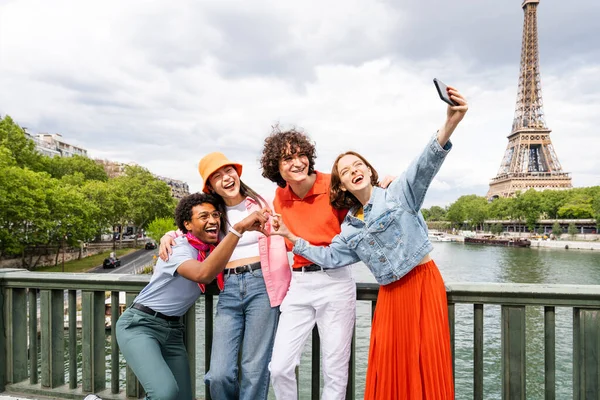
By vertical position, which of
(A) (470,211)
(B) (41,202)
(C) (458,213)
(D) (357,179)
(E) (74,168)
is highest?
(E) (74,168)

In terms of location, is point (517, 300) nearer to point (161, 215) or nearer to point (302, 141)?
point (302, 141)

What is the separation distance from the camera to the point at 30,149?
38656mm

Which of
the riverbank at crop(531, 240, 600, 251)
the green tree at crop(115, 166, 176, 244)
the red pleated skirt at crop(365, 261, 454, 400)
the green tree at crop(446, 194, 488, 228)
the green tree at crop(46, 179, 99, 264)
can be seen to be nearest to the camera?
the red pleated skirt at crop(365, 261, 454, 400)

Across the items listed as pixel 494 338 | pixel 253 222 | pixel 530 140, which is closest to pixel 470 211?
pixel 530 140

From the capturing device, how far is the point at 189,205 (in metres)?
2.99

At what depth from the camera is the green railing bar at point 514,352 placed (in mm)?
2809

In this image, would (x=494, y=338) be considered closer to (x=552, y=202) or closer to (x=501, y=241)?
(x=501, y=241)

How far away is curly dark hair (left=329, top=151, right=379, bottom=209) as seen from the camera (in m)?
2.76

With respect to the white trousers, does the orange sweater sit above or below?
above

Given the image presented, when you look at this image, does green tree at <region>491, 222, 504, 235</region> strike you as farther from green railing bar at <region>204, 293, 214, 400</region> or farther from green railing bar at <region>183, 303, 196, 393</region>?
green railing bar at <region>183, 303, 196, 393</region>

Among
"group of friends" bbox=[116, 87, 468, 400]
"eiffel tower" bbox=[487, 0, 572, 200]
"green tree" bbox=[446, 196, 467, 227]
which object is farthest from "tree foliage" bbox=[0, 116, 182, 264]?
"green tree" bbox=[446, 196, 467, 227]

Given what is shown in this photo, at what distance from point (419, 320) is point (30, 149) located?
140 feet

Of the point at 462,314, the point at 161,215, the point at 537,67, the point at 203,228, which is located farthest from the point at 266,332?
the point at 537,67

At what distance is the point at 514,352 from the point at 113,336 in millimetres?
2473
